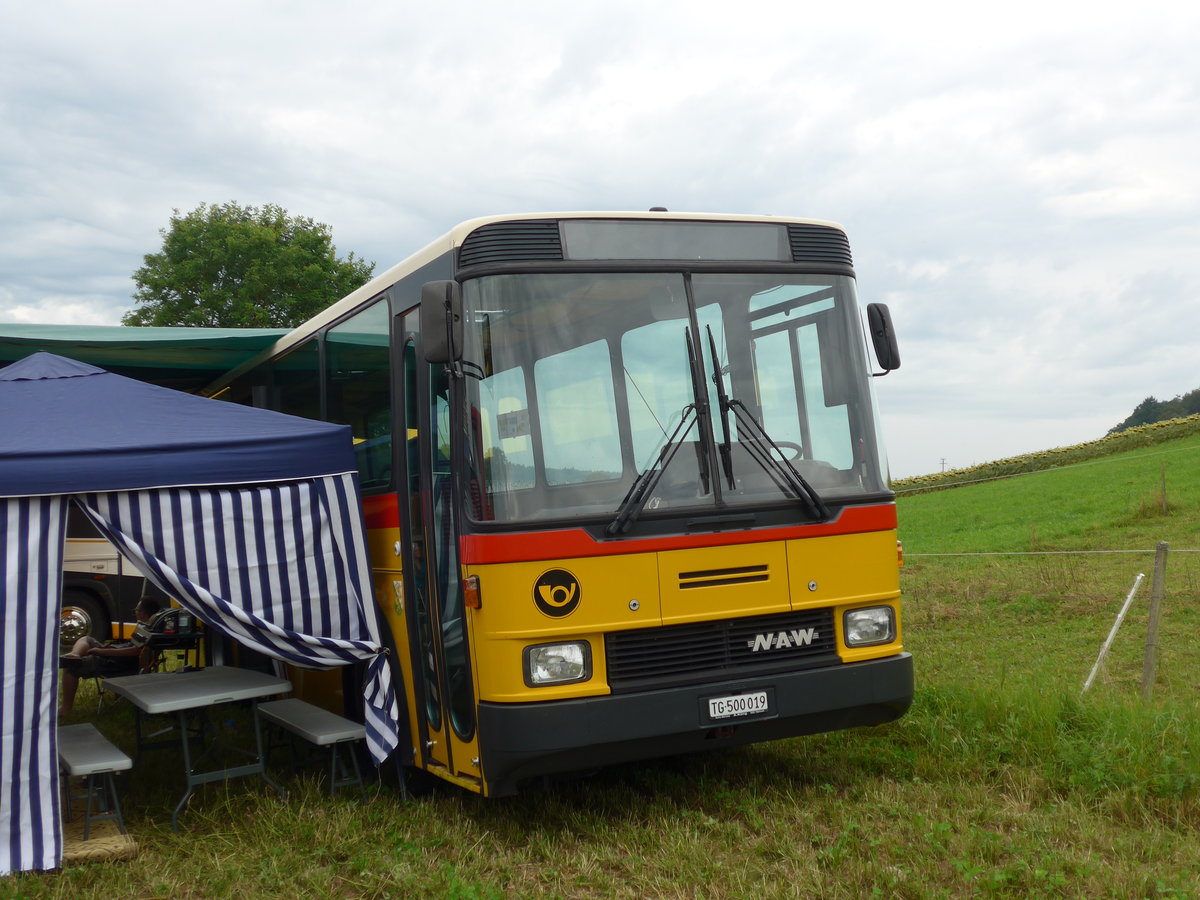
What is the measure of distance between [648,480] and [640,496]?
0.32 ft

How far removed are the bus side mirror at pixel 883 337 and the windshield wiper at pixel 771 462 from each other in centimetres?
91

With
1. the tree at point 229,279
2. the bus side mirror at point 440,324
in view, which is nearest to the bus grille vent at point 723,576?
the bus side mirror at point 440,324

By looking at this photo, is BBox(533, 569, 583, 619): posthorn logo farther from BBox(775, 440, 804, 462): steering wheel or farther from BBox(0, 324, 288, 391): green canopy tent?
BBox(0, 324, 288, 391): green canopy tent

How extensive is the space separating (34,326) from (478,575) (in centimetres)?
620

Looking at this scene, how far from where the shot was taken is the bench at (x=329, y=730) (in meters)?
6.59

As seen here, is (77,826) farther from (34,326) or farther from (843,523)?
(34,326)

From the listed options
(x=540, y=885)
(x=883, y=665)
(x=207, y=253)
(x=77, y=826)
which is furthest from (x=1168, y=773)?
(x=207, y=253)

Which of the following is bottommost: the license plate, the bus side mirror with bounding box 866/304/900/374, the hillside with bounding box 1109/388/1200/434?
the license plate

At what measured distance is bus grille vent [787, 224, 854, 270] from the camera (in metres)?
6.25

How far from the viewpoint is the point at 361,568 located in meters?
6.73

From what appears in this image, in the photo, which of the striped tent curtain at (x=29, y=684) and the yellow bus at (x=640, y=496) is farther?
the striped tent curtain at (x=29, y=684)

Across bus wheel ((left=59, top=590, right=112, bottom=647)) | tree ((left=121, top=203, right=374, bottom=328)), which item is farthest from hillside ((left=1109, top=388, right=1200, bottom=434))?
bus wheel ((left=59, top=590, right=112, bottom=647))

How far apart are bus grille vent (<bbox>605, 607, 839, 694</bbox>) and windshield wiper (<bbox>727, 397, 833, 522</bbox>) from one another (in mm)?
568

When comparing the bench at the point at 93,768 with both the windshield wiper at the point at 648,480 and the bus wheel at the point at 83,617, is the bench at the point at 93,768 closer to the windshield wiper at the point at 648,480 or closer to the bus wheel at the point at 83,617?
the windshield wiper at the point at 648,480
